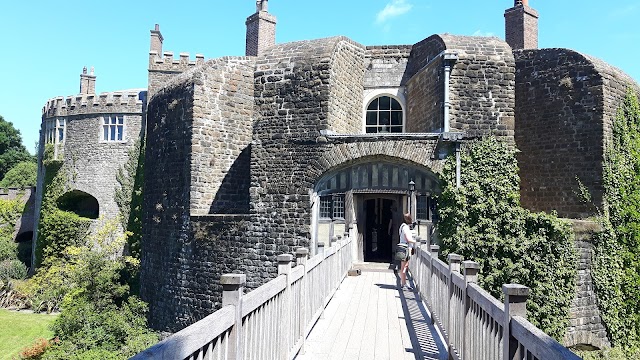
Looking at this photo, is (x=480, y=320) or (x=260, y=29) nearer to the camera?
(x=480, y=320)

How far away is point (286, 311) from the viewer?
493 centimetres

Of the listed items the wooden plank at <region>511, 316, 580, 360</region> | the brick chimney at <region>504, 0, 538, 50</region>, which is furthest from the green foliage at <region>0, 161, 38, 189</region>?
the wooden plank at <region>511, 316, 580, 360</region>

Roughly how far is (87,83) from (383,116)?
80.8ft

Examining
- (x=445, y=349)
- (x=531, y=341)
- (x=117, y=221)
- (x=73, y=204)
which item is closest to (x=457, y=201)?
(x=445, y=349)

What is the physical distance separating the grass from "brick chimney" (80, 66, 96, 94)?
15.7 m

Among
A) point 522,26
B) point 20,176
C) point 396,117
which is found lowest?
point 20,176

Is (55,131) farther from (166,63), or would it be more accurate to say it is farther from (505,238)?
(505,238)

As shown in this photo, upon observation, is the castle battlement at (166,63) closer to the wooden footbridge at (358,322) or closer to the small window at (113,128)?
the small window at (113,128)

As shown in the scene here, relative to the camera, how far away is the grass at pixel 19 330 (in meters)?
19.1

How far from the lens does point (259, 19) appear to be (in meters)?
24.0

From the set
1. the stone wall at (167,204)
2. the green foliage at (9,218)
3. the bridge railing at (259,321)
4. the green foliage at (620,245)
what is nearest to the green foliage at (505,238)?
the green foliage at (620,245)

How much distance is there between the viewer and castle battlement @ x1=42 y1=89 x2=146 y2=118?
2789 centimetres

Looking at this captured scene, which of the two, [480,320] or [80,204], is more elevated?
[80,204]

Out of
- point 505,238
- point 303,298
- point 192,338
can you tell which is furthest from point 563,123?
point 192,338
